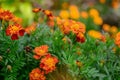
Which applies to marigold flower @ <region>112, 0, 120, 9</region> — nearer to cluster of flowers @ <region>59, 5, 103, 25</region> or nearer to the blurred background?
the blurred background

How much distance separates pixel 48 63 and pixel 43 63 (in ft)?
0.12

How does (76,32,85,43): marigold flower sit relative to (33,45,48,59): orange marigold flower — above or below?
above

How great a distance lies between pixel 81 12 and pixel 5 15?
16.7ft

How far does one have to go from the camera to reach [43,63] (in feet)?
9.39

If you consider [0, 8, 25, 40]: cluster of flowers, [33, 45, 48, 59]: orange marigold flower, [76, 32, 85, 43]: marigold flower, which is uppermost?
[0, 8, 25, 40]: cluster of flowers

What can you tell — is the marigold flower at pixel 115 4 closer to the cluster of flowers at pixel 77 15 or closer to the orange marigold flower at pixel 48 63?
the cluster of flowers at pixel 77 15

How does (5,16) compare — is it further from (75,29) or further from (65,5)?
(65,5)

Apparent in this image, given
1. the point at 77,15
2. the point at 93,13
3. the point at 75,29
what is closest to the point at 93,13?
the point at 93,13

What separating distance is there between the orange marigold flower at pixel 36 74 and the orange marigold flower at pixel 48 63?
0.30 ft

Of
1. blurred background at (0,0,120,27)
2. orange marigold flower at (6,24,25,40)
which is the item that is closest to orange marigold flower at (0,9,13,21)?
orange marigold flower at (6,24,25,40)

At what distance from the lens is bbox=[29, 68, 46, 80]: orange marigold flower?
291 centimetres

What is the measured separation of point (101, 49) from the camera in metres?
3.27

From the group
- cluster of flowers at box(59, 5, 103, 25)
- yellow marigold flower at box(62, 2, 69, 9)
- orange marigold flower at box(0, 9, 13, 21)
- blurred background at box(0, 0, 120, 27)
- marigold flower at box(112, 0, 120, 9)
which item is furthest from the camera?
marigold flower at box(112, 0, 120, 9)

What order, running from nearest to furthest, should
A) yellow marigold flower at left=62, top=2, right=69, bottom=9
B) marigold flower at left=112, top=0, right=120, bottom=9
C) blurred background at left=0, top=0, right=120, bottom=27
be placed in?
blurred background at left=0, top=0, right=120, bottom=27
yellow marigold flower at left=62, top=2, right=69, bottom=9
marigold flower at left=112, top=0, right=120, bottom=9
